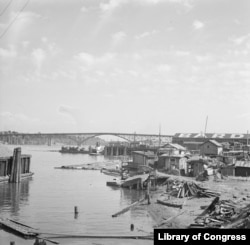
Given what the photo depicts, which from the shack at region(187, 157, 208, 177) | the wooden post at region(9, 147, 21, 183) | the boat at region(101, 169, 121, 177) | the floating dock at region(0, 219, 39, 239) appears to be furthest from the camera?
the boat at region(101, 169, 121, 177)

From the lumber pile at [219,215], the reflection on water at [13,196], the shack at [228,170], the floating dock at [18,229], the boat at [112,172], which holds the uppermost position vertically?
the shack at [228,170]

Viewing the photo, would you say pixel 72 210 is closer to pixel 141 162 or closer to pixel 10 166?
pixel 10 166

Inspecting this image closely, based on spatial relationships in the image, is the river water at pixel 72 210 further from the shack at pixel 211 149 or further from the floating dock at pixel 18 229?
the shack at pixel 211 149

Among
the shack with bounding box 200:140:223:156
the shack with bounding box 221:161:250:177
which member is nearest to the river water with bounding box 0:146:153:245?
the shack with bounding box 221:161:250:177

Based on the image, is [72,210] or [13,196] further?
[13,196]

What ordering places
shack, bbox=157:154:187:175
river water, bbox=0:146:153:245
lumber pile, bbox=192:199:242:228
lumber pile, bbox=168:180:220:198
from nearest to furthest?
lumber pile, bbox=192:199:242:228 → river water, bbox=0:146:153:245 → lumber pile, bbox=168:180:220:198 → shack, bbox=157:154:187:175

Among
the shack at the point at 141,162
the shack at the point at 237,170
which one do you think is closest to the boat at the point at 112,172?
the shack at the point at 141,162

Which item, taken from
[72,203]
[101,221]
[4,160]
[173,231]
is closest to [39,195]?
[72,203]

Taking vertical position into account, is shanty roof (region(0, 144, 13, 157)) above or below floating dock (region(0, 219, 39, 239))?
above

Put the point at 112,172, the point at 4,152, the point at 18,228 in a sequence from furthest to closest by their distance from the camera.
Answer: the point at 112,172
the point at 4,152
the point at 18,228

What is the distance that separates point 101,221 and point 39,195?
15109 millimetres

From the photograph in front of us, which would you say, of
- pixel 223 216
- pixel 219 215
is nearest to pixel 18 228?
pixel 219 215

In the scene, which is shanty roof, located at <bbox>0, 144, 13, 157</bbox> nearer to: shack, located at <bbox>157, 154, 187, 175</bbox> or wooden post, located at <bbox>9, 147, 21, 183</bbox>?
wooden post, located at <bbox>9, 147, 21, 183</bbox>

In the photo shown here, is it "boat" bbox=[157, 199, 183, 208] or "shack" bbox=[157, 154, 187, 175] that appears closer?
"boat" bbox=[157, 199, 183, 208]
